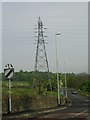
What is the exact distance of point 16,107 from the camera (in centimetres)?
2569

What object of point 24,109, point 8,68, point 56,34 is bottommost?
point 24,109

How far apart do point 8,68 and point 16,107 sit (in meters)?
8.25

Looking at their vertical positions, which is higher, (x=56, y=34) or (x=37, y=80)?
(x=56, y=34)

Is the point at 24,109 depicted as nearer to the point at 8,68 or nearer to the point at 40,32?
the point at 8,68

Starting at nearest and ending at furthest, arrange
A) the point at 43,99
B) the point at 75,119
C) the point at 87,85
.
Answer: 1. the point at 75,119
2. the point at 43,99
3. the point at 87,85

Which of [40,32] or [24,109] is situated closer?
[24,109]

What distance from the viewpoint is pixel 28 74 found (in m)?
66.1

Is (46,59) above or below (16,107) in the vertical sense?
above

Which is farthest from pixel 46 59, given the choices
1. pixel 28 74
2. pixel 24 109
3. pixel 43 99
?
pixel 28 74

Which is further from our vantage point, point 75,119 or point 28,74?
point 28,74

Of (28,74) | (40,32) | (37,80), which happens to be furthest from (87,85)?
(40,32)

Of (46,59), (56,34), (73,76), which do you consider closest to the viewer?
(56,34)

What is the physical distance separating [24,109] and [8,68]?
9.74m

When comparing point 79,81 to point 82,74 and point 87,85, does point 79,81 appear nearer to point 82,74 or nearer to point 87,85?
point 82,74
